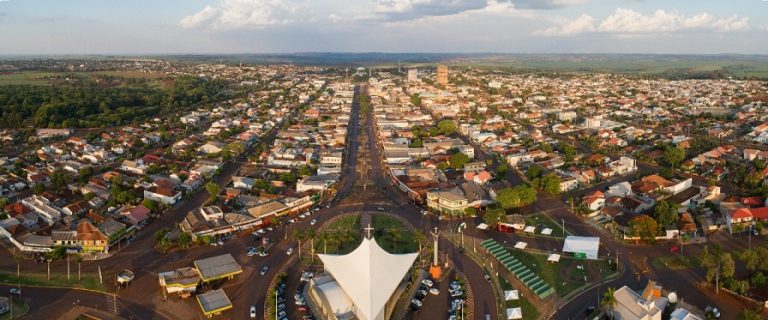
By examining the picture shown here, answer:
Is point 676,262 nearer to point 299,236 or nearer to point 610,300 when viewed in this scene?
point 610,300

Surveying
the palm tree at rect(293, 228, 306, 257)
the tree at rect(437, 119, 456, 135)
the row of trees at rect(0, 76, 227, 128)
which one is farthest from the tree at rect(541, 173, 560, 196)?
the row of trees at rect(0, 76, 227, 128)

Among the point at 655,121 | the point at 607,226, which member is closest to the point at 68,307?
the point at 607,226

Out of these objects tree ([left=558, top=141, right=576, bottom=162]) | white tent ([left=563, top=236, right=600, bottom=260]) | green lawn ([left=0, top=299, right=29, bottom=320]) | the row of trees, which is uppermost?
the row of trees

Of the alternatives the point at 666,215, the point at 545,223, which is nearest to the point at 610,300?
the point at 545,223

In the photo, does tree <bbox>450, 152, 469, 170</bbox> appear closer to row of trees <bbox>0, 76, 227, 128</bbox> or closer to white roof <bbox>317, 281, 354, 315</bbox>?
white roof <bbox>317, 281, 354, 315</bbox>

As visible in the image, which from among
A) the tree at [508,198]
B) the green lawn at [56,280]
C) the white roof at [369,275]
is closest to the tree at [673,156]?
the tree at [508,198]

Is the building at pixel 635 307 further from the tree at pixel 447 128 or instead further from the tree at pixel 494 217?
the tree at pixel 447 128
